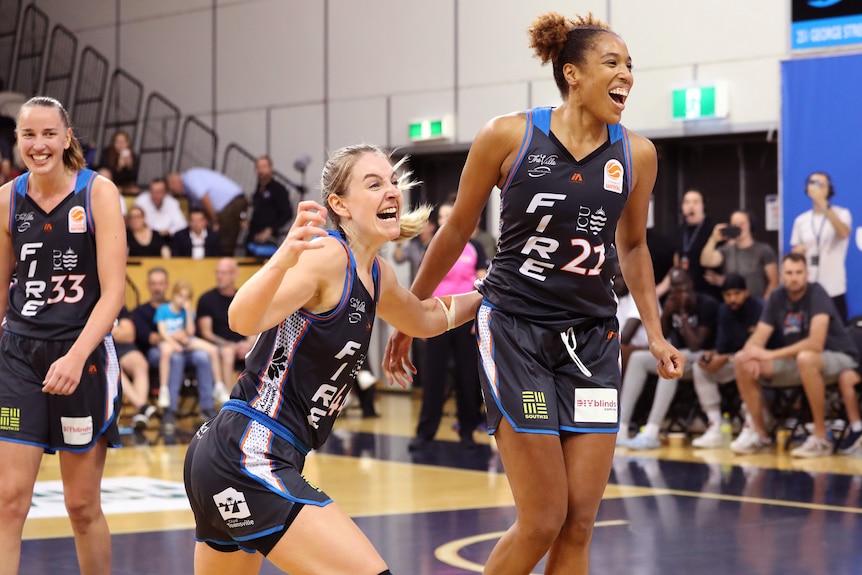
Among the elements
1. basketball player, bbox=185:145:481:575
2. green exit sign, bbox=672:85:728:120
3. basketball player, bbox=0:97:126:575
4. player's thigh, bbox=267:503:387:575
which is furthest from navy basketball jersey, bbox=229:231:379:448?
green exit sign, bbox=672:85:728:120

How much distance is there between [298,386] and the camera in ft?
11.0

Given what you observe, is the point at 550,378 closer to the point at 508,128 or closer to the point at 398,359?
the point at 398,359

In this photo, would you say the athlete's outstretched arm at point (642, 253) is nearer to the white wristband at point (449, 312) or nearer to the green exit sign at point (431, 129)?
the white wristband at point (449, 312)

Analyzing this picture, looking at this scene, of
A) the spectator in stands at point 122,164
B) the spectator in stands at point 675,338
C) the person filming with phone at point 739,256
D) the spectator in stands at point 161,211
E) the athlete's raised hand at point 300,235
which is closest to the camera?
the athlete's raised hand at point 300,235

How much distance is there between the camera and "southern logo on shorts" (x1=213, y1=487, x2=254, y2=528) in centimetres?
325

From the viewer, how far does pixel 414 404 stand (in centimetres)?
1370

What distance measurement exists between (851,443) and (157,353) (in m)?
5.94

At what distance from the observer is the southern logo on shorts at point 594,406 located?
12.9ft

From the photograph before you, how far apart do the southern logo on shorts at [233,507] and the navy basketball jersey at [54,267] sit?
1.35 meters

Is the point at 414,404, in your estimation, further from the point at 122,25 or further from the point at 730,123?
the point at 122,25

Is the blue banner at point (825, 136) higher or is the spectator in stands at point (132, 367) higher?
the blue banner at point (825, 136)

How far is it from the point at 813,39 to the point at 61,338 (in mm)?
7489

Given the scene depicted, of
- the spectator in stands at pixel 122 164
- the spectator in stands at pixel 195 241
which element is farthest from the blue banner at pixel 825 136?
the spectator in stands at pixel 122 164

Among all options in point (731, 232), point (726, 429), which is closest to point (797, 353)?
point (726, 429)
